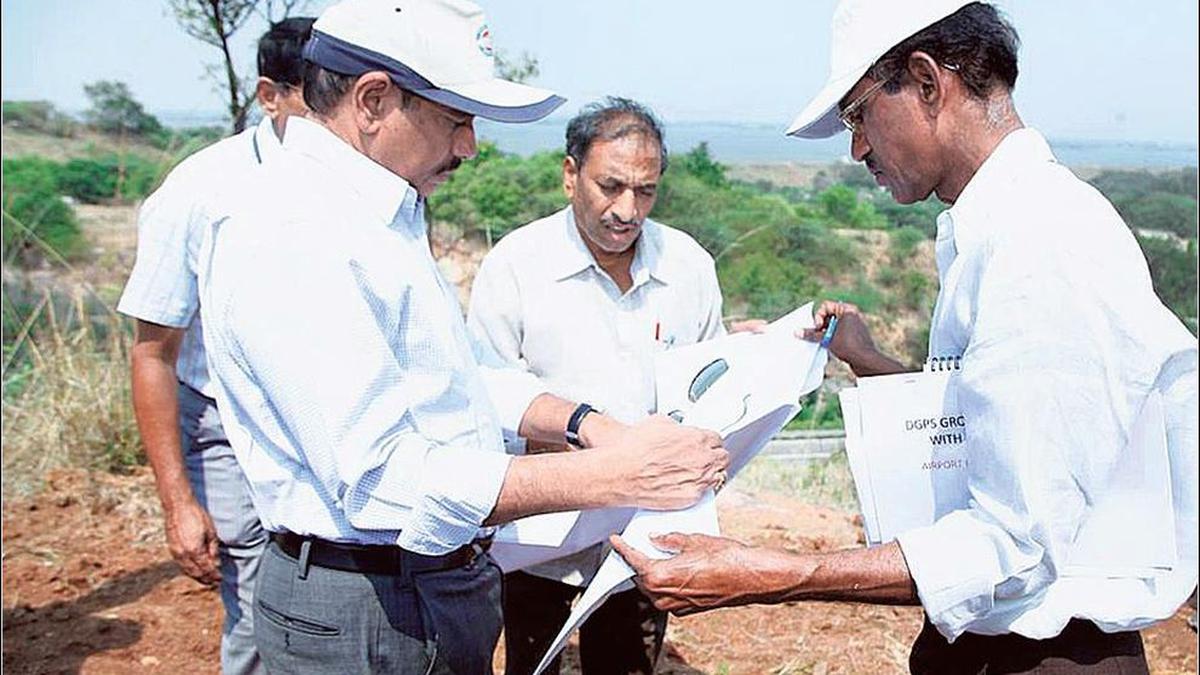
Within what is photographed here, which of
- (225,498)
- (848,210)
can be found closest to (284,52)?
(225,498)

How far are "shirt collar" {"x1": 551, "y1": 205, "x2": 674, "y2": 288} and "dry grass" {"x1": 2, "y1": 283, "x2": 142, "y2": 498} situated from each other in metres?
3.37

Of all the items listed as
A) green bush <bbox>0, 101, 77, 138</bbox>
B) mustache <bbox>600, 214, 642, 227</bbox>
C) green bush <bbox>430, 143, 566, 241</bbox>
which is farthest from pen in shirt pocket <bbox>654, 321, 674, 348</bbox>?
green bush <bbox>0, 101, 77, 138</bbox>

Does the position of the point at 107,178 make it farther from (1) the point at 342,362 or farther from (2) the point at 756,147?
(1) the point at 342,362

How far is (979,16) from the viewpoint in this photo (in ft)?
5.64

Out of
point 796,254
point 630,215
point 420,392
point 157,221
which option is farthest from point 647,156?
point 796,254

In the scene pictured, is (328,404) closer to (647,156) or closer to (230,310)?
(230,310)

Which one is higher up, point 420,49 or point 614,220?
point 420,49

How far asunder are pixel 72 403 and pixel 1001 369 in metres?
5.07

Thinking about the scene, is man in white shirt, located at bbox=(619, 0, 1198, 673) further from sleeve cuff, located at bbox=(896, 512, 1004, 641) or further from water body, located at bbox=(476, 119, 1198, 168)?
water body, located at bbox=(476, 119, 1198, 168)

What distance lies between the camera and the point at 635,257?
315 cm

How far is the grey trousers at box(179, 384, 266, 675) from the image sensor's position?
3033mm

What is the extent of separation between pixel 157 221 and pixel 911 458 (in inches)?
74.2

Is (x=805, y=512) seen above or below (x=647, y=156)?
below

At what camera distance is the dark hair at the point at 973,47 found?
67.1 inches
